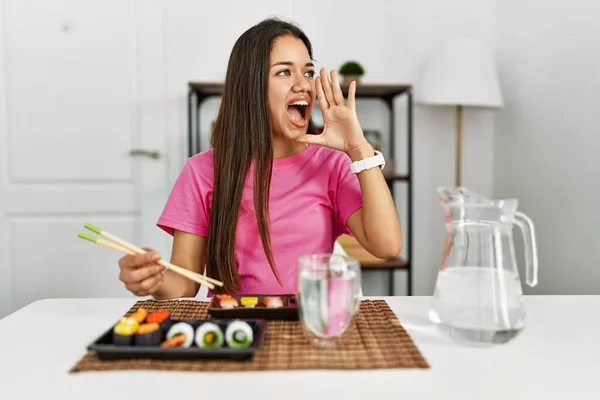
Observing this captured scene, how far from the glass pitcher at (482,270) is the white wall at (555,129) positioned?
155 cm

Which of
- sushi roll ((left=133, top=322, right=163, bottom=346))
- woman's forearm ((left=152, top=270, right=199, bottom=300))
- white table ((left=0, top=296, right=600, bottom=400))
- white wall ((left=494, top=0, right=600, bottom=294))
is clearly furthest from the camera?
white wall ((left=494, top=0, right=600, bottom=294))

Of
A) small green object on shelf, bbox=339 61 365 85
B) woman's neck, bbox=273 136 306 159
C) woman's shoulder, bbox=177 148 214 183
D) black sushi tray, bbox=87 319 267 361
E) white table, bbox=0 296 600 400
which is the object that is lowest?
white table, bbox=0 296 600 400

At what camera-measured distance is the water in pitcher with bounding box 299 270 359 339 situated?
0.80 meters

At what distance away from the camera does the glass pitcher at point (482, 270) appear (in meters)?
0.82

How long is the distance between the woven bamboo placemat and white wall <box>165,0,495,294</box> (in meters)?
2.27

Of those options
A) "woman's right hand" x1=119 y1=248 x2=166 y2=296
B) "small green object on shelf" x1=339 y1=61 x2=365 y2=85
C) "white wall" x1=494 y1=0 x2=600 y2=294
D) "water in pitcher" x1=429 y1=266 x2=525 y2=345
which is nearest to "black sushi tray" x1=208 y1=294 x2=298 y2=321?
"woman's right hand" x1=119 y1=248 x2=166 y2=296

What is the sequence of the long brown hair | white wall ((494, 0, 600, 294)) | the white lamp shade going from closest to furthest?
1. the long brown hair
2. white wall ((494, 0, 600, 294))
3. the white lamp shade

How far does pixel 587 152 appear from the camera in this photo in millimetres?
2244

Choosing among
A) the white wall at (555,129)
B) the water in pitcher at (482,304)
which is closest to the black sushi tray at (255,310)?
the water in pitcher at (482,304)

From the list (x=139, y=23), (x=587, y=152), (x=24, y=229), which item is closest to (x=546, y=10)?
(x=587, y=152)

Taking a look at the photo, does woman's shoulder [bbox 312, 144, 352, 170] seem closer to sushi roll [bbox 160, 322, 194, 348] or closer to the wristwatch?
the wristwatch

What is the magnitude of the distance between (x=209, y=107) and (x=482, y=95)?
4.43ft

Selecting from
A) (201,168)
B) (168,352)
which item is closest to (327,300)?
(168,352)

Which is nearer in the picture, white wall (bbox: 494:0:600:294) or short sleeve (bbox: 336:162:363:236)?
Answer: short sleeve (bbox: 336:162:363:236)
